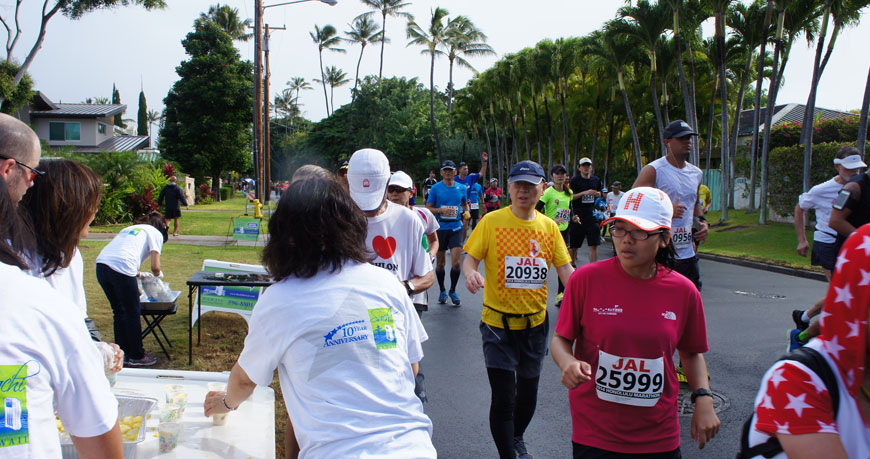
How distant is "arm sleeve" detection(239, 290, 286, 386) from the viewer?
1.91m

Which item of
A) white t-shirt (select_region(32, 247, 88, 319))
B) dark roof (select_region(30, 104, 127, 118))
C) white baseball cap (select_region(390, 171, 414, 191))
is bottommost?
white t-shirt (select_region(32, 247, 88, 319))

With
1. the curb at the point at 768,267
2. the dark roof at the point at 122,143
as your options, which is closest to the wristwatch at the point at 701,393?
the curb at the point at 768,267

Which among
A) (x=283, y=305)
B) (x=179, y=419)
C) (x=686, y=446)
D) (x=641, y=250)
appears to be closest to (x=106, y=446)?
(x=283, y=305)

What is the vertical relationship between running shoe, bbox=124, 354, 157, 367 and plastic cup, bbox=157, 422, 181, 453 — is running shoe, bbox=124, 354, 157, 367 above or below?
below

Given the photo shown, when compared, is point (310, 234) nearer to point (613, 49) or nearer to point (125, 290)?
point (125, 290)

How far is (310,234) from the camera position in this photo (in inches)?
78.4

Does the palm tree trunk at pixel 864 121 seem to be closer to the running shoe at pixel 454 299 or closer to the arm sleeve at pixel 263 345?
the running shoe at pixel 454 299

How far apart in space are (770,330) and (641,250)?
6.02 m

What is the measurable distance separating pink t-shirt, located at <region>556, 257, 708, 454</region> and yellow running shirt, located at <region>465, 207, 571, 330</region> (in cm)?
129

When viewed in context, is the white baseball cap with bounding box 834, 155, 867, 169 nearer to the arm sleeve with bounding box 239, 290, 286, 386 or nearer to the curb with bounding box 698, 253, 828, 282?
the curb with bounding box 698, 253, 828, 282

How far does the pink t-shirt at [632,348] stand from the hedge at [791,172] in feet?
70.4

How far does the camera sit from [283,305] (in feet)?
6.26

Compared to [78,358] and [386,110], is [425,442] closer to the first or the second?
[78,358]

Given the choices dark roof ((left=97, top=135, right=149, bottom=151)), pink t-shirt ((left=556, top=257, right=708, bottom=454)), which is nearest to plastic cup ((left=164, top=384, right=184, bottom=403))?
pink t-shirt ((left=556, top=257, right=708, bottom=454))
